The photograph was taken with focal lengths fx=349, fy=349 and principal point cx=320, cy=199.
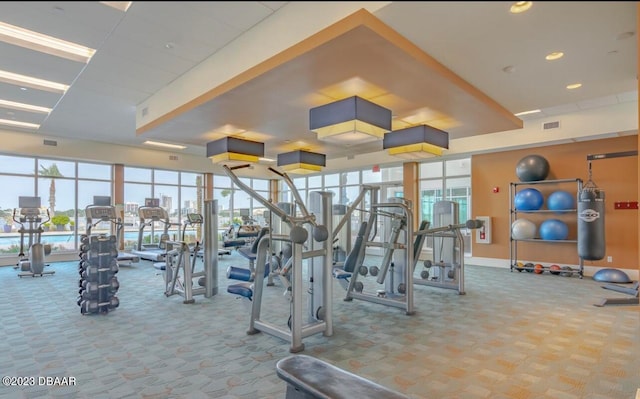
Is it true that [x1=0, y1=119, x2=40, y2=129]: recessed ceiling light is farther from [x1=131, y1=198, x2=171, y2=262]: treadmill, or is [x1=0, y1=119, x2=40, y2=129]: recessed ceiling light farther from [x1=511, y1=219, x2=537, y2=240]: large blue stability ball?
[x1=511, y1=219, x2=537, y2=240]: large blue stability ball

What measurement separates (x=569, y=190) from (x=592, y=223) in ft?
5.69

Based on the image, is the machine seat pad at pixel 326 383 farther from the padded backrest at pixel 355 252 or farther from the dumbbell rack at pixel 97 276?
the dumbbell rack at pixel 97 276

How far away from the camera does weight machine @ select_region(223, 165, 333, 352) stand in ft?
12.0

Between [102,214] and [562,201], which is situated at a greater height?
[562,201]

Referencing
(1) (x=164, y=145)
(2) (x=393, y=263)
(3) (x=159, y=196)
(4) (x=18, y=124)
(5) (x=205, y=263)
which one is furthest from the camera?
(3) (x=159, y=196)

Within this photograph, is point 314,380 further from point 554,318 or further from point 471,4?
point 554,318

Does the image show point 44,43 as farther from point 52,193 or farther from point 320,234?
point 52,193

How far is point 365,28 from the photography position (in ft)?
10.0

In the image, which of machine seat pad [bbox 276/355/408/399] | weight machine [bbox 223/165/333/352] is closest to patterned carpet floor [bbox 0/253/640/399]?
weight machine [bbox 223/165/333/352]

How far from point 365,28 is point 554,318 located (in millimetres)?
4485

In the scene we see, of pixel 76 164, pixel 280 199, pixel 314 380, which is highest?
pixel 76 164

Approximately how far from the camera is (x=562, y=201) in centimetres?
785

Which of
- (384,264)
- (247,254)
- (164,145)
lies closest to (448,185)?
(384,264)

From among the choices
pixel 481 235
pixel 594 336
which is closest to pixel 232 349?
pixel 594 336
